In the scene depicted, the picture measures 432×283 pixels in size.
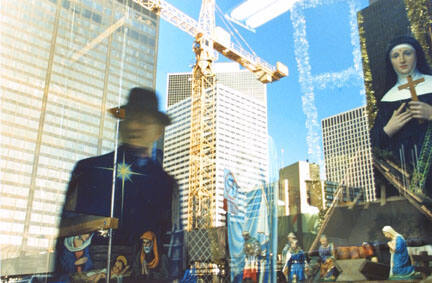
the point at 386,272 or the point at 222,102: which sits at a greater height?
the point at 222,102

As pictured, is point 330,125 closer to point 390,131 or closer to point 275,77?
point 390,131

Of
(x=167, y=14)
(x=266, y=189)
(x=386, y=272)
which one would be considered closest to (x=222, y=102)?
(x=167, y=14)

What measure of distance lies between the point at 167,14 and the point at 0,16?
17.3ft

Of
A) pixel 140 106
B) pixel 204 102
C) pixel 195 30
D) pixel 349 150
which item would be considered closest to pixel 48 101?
pixel 140 106

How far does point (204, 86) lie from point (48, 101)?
4982 mm

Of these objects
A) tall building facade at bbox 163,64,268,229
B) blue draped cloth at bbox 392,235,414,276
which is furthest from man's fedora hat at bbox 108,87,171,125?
blue draped cloth at bbox 392,235,414,276

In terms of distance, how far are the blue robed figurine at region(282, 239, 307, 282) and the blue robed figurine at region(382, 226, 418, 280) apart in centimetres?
141

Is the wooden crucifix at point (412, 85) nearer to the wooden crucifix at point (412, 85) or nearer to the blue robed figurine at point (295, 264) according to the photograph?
the wooden crucifix at point (412, 85)

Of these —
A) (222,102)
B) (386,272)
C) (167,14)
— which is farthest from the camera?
(167,14)

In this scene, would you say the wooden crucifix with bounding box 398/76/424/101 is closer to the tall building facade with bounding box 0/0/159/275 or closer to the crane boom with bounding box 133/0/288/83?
the crane boom with bounding box 133/0/288/83

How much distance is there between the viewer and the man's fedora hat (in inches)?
360

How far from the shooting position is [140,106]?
9602 millimetres

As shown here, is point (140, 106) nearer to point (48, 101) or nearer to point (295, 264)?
point (48, 101)

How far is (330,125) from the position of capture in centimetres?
750
